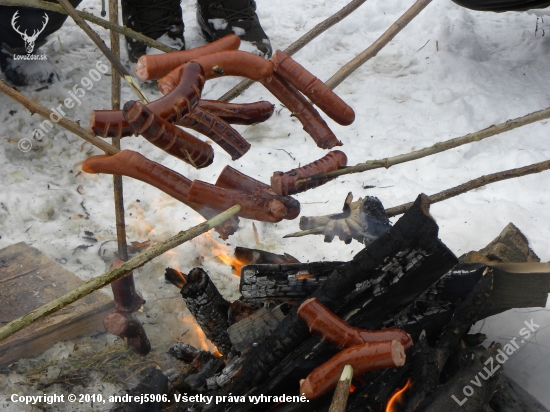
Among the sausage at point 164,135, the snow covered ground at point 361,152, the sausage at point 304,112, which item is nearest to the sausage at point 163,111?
the sausage at point 164,135

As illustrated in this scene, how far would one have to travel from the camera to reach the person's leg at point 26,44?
14.0ft

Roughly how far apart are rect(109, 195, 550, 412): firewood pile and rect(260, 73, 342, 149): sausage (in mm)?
505

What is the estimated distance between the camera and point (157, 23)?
15.7 ft

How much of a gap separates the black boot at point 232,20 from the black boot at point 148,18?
1.03 ft

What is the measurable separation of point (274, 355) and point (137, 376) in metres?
0.74

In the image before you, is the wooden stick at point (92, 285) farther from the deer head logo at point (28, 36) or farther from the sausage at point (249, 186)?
the deer head logo at point (28, 36)

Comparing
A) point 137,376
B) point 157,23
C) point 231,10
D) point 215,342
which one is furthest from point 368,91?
point 137,376

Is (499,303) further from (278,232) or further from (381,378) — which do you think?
(278,232)

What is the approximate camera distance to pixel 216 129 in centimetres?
227

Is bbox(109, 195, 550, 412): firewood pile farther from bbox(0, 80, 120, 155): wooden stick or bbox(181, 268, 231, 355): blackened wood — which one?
bbox(0, 80, 120, 155): wooden stick

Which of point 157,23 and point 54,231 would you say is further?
point 157,23

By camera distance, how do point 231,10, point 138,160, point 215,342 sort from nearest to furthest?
point 138,160 → point 215,342 → point 231,10

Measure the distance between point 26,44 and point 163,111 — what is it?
10.7ft

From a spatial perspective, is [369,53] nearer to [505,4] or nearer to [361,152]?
[361,152]
